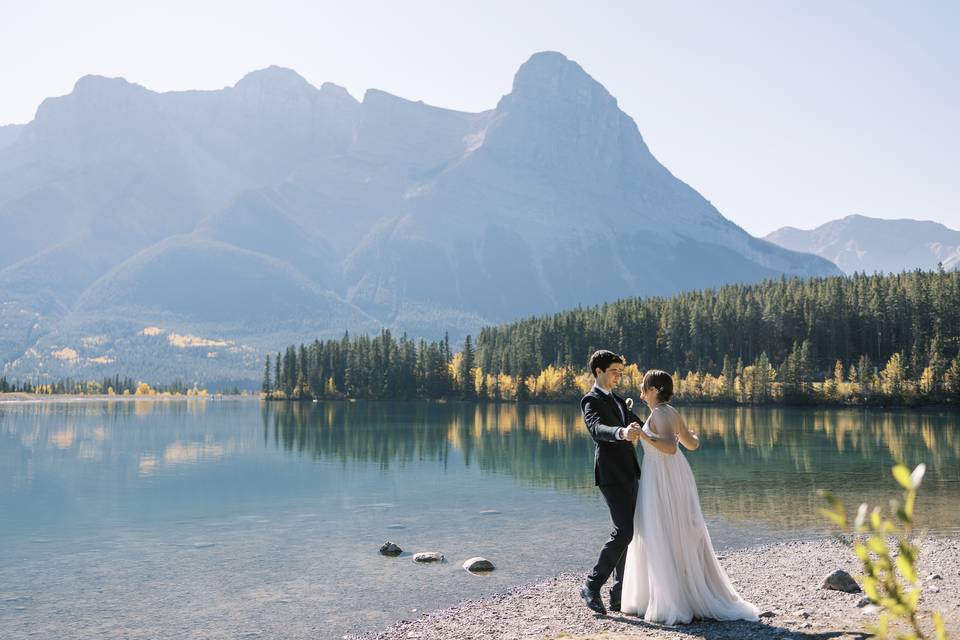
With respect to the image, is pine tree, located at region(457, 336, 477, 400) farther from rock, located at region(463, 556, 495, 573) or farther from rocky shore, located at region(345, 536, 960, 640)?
rocky shore, located at region(345, 536, 960, 640)

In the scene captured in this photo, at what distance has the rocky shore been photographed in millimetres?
12617

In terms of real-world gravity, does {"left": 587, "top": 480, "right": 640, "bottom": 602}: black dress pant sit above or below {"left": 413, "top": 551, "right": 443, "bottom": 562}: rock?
above

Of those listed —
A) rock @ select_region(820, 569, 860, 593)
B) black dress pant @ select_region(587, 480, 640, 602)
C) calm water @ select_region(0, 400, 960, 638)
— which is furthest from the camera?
calm water @ select_region(0, 400, 960, 638)

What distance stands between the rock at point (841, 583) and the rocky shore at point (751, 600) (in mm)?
179

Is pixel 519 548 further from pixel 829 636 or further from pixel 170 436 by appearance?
pixel 170 436

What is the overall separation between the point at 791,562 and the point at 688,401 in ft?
438

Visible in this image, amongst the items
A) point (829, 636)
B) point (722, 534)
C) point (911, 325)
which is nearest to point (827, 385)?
point (911, 325)

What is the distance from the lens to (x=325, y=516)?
32906mm

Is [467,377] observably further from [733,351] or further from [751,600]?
[751,600]

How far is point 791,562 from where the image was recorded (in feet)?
67.9

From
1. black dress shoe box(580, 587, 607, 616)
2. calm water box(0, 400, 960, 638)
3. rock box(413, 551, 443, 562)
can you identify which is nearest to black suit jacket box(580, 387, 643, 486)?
black dress shoe box(580, 587, 607, 616)

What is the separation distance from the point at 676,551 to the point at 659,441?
1817 mm

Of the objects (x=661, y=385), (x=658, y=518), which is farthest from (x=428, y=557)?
(x=661, y=385)

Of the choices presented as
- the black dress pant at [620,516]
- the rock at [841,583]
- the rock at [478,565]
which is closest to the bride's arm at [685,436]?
the black dress pant at [620,516]
